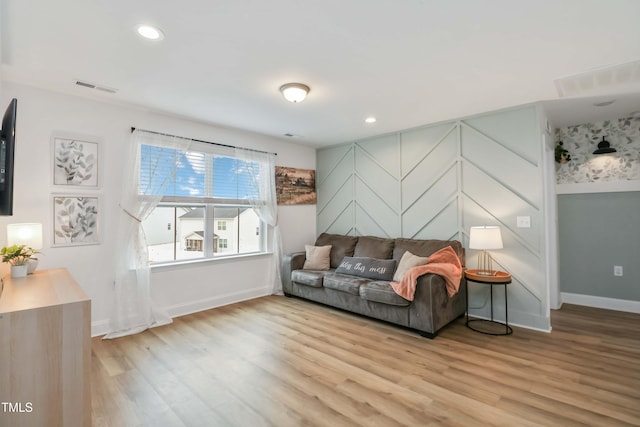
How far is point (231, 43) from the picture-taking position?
218 cm

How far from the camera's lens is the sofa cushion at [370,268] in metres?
3.86

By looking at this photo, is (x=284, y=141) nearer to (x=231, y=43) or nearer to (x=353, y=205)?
(x=353, y=205)

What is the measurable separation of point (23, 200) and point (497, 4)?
13.9ft

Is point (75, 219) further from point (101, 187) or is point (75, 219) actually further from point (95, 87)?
point (95, 87)

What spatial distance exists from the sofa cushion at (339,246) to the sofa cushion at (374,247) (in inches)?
4.8

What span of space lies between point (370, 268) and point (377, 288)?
1.78 feet

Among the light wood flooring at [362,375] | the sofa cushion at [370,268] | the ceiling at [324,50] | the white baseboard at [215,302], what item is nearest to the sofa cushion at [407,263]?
the sofa cushion at [370,268]

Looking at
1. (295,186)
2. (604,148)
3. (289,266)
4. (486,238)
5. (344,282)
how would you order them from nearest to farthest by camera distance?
(486,238)
(344,282)
(604,148)
(289,266)
(295,186)

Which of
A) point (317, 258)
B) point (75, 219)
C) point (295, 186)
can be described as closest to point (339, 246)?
point (317, 258)

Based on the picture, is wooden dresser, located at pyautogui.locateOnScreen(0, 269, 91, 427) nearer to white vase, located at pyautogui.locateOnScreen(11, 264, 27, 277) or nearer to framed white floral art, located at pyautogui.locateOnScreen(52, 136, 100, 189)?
white vase, located at pyautogui.locateOnScreen(11, 264, 27, 277)

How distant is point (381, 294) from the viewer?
133 inches

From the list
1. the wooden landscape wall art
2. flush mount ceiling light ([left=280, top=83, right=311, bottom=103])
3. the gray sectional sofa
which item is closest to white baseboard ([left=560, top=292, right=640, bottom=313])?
the gray sectional sofa

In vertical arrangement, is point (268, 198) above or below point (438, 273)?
above

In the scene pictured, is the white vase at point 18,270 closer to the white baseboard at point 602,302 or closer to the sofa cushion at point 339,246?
the sofa cushion at point 339,246
